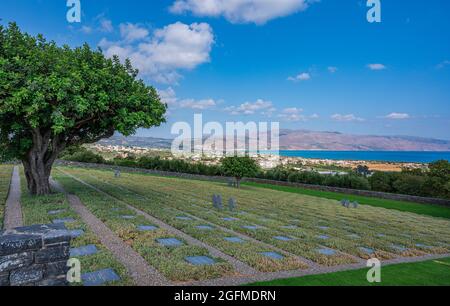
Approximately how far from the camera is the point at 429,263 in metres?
8.80

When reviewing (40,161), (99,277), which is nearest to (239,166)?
(40,161)

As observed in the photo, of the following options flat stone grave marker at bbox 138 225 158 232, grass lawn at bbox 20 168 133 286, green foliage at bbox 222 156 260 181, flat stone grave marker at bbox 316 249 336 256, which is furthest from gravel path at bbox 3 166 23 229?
green foliage at bbox 222 156 260 181

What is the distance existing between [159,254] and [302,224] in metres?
8.19

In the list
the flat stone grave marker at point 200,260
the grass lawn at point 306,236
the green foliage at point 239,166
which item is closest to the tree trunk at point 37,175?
the grass lawn at point 306,236

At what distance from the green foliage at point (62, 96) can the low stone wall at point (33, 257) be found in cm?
852

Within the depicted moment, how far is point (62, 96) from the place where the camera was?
12086mm

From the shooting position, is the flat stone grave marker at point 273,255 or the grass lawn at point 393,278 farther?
the flat stone grave marker at point 273,255

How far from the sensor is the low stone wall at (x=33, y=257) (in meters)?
4.40

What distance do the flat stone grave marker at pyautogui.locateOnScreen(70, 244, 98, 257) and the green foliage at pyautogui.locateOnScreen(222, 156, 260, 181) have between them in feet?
90.0

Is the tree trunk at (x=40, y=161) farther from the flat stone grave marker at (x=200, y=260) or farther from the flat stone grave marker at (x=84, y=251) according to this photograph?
the flat stone grave marker at (x=200, y=260)

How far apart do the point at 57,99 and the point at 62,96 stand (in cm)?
43
